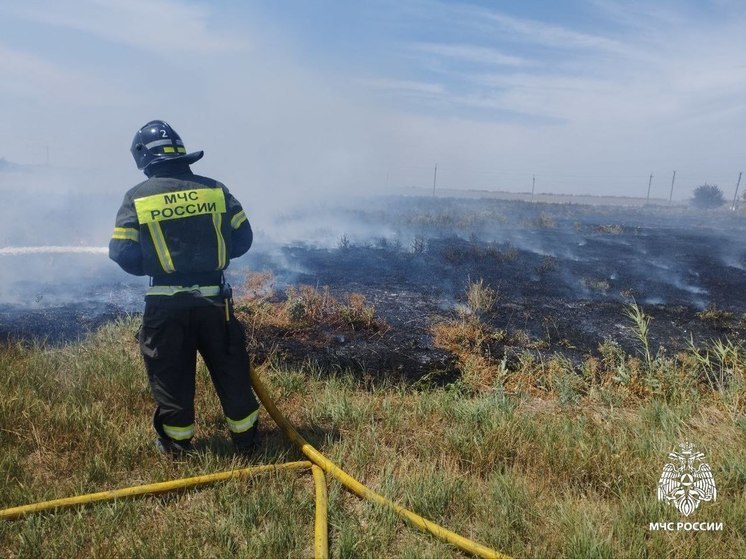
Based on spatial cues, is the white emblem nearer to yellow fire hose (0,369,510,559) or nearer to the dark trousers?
yellow fire hose (0,369,510,559)

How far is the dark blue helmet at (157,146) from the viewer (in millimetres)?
3096

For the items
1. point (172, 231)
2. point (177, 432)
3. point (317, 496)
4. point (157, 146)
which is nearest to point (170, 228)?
point (172, 231)

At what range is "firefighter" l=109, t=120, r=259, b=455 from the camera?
2932 mm

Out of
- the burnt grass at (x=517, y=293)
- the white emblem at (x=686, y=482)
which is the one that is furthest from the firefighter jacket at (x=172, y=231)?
the white emblem at (x=686, y=482)

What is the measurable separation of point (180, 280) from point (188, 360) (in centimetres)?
52

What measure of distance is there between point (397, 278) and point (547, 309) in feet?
9.91

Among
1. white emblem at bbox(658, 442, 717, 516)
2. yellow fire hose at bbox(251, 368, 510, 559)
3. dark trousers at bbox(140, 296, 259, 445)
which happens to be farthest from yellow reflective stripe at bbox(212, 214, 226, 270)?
white emblem at bbox(658, 442, 717, 516)

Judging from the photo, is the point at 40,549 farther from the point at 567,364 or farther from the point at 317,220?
the point at 317,220

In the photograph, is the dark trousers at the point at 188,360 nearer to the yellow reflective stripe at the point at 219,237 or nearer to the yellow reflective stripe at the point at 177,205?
the yellow reflective stripe at the point at 219,237

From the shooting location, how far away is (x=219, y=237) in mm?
3072

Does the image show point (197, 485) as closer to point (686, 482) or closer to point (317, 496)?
point (317, 496)

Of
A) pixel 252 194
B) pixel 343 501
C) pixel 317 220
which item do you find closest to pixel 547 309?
pixel 343 501

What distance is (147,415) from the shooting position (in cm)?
349

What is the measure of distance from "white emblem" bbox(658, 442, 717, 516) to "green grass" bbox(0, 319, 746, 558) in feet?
0.18
